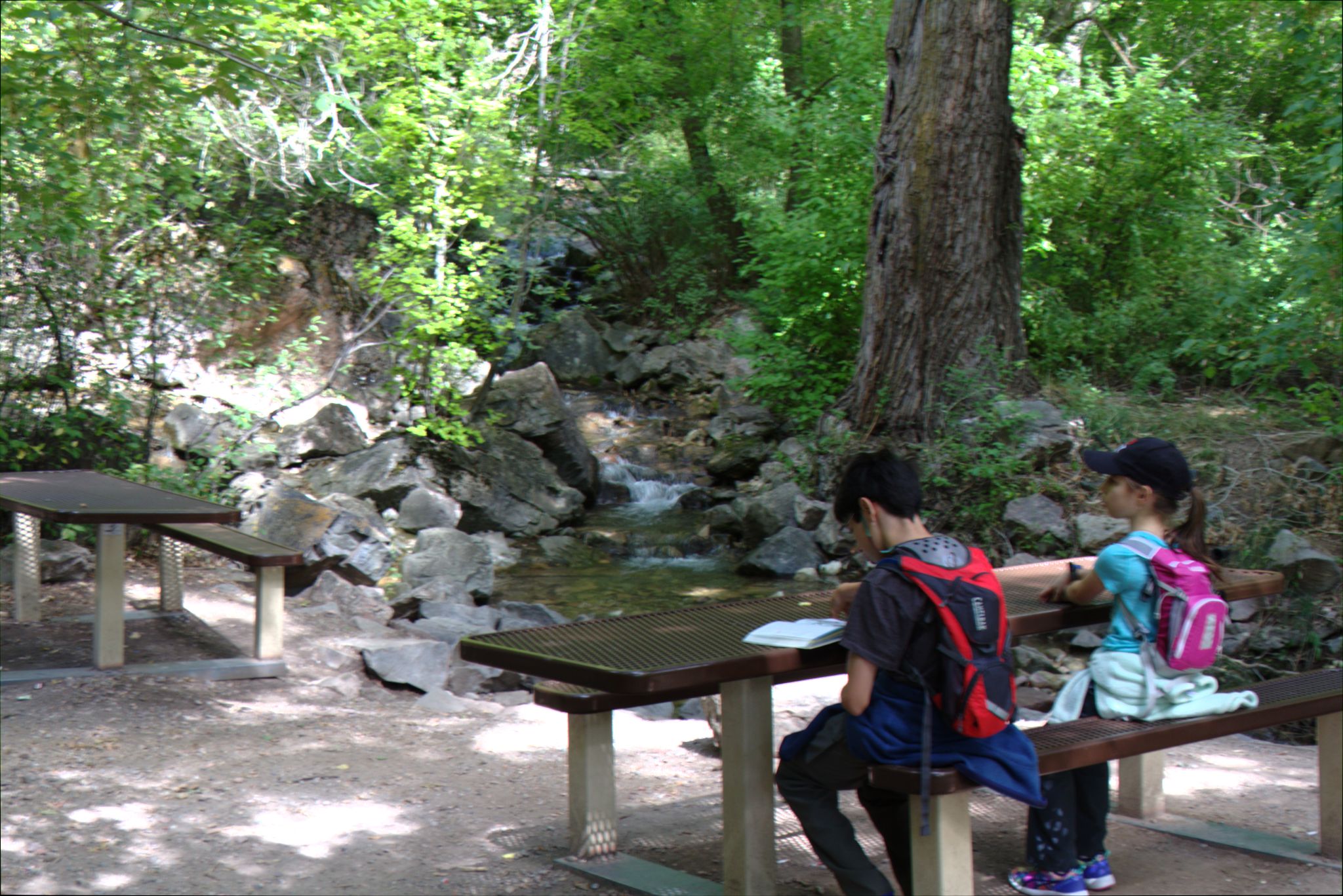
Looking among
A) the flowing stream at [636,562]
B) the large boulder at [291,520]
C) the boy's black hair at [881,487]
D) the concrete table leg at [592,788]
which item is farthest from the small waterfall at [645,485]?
the boy's black hair at [881,487]

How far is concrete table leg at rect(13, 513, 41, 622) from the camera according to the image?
22.0ft

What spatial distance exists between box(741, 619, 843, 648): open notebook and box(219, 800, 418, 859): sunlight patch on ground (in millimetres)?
1643

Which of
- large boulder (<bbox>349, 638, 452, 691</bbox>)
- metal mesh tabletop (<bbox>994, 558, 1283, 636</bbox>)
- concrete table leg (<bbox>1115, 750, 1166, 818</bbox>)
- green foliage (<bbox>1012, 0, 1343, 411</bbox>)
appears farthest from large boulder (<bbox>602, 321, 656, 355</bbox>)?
concrete table leg (<bbox>1115, 750, 1166, 818</bbox>)

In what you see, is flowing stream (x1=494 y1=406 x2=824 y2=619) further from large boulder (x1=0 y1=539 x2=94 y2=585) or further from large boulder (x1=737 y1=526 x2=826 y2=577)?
large boulder (x1=0 y1=539 x2=94 y2=585)

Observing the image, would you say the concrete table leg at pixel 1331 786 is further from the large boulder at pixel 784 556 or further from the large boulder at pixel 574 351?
the large boulder at pixel 574 351

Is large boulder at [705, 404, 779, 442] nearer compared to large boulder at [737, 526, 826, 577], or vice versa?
large boulder at [737, 526, 826, 577]

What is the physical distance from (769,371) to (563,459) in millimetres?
2578

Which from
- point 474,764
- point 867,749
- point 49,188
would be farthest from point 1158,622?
point 49,188

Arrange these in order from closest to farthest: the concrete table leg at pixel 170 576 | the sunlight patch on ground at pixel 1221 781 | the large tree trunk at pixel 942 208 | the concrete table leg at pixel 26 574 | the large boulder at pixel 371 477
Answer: the sunlight patch on ground at pixel 1221 781 < the concrete table leg at pixel 26 574 < the concrete table leg at pixel 170 576 < the large tree trunk at pixel 942 208 < the large boulder at pixel 371 477

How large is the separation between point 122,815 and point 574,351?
13.5 metres

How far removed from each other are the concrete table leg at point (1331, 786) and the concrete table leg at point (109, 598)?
16.8 ft

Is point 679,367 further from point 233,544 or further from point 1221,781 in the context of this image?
point 1221,781

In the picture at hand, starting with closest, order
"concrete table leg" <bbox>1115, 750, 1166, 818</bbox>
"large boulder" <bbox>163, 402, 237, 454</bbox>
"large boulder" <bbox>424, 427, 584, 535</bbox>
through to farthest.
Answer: "concrete table leg" <bbox>1115, 750, 1166, 818</bbox> < "large boulder" <bbox>163, 402, 237, 454</bbox> < "large boulder" <bbox>424, 427, 584, 535</bbox>

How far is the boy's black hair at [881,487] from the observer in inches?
121
